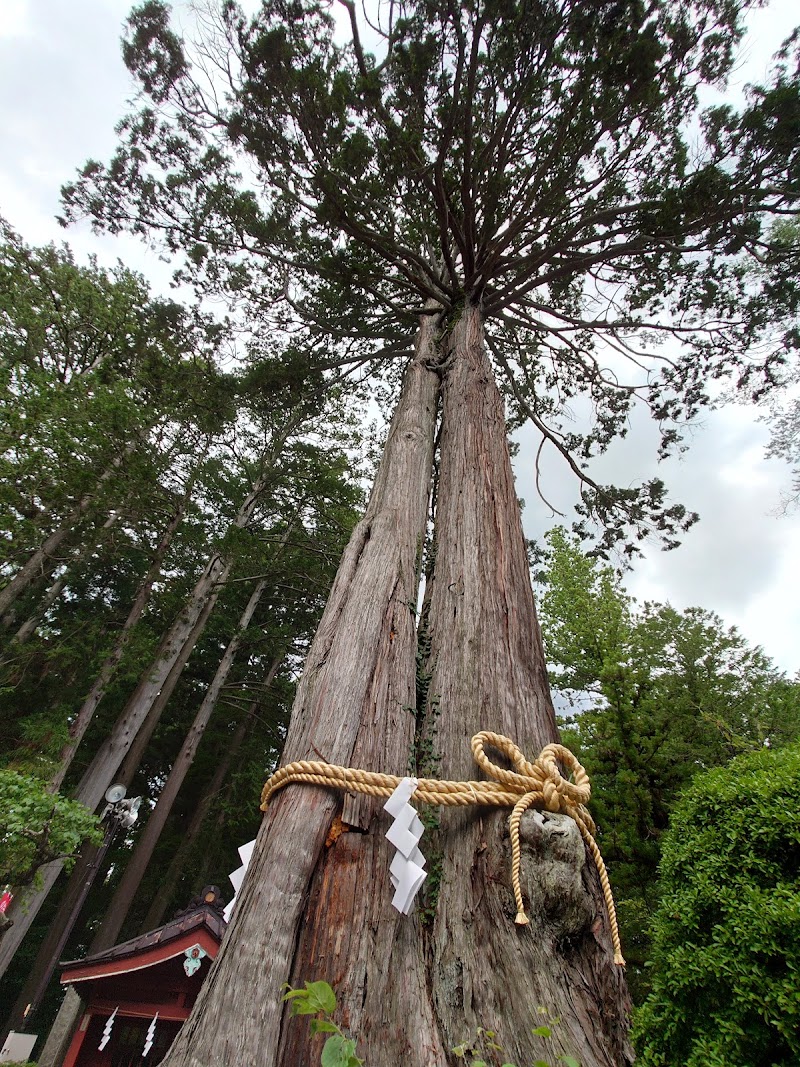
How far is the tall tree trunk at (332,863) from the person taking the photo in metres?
1.09

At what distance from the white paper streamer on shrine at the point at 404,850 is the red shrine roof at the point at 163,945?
18.1ft

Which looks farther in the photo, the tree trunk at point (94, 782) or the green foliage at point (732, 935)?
the tree trunk at point (94, 782)

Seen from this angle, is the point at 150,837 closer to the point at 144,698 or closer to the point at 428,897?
the point at 144,698

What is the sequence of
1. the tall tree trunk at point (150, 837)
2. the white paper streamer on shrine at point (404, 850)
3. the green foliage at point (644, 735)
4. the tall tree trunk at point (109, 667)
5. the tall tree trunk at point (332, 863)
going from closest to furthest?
the tall tree trunk at point (332, 863)
the white paper streamer on shrine at point (404, 850)
the green foliage at point (644, 735)
the tall tree trunk at point (109, 667)
the tall tree trunk at point (150, 837)

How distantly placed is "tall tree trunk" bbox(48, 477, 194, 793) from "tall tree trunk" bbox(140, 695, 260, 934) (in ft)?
9.48

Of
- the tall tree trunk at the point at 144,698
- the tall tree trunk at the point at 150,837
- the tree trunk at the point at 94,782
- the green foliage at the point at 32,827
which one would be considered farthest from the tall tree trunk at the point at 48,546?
the tall tree trunk at the point at 150,837

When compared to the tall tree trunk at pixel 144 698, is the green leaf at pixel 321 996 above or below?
below

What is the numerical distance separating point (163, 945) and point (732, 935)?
658 cm

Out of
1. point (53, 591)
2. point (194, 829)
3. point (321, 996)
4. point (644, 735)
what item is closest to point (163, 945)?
point (644, 735)

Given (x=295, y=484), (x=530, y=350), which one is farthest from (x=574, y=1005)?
(x=295, y=484)

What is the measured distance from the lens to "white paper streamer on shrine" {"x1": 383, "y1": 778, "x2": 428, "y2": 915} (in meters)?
1.32

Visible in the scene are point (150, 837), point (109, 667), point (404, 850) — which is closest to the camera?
point (404, 850)

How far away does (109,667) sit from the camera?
8250mm

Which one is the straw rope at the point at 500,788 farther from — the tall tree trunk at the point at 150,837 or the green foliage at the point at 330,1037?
the tall tree trunk at the point at 150,837
